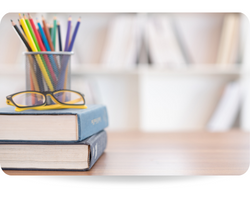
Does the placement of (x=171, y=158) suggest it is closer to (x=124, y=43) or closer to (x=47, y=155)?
(x=47, y=155)

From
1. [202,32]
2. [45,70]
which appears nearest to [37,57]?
[45,70]

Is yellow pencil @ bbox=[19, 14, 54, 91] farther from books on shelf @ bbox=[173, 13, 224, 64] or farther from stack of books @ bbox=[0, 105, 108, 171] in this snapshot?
books on shelf @ bbox=[173, 13, 224, 64]

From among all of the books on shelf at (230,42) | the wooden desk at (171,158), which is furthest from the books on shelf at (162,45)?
the wooden desk at (171,158)

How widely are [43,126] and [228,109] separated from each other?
1.64m

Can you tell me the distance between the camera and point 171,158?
626 mm

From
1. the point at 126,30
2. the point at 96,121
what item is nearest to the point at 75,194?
the point at 96,121

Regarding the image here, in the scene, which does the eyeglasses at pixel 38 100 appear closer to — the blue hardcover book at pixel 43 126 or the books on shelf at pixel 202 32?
the blue hardcover book at pixel 43 126

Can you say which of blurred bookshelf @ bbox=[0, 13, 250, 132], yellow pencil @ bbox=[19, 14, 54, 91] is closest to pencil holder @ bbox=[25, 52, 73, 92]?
yellow pencil @ bbox=[19, 14, 54, 91]

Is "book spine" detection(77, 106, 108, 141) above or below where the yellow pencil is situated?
below

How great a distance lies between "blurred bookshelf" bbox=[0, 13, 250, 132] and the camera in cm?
184

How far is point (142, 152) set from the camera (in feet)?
2.28

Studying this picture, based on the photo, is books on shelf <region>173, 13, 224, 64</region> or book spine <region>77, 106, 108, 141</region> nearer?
book spine <region>77, 106, 108, 141</region>

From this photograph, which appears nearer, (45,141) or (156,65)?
(45,141)

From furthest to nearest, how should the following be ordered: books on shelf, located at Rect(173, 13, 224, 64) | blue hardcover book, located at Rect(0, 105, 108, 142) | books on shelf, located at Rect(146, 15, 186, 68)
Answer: books on shelf, located at Rect(173, 13, 224, 64) < books on shelf, located at Rect(146, 15, 186, 68) < blue hardcover book, located at Rect(0, 105, 108, 142)
